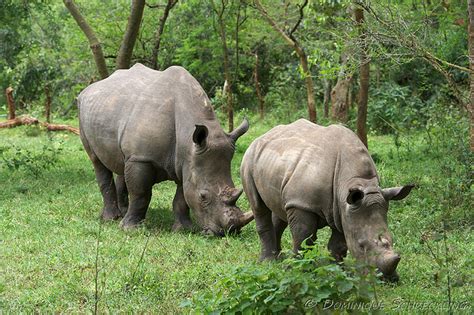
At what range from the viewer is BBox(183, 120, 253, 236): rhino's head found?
9984 millimetres

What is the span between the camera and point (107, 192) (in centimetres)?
1180

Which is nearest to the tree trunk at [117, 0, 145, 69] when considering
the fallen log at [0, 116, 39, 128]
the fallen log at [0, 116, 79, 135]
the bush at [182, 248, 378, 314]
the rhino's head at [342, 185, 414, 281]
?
the fallen log at [0, 116, 79, 135]

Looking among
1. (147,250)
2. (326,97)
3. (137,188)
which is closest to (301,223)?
(147,250)

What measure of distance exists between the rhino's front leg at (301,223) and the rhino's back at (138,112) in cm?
313

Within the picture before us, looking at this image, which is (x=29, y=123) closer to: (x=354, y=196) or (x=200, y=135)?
(x=200, y=135)

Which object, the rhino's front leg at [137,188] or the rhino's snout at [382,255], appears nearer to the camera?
the rhino's snout at [382,255]

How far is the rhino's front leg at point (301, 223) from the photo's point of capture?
7715 mm

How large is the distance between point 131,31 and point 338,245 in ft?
24.4

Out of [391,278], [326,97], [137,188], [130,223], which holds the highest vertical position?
[391,278]

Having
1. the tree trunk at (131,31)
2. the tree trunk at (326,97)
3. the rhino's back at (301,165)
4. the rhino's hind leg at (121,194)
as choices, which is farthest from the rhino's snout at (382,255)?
the tree trunk at (326,97)

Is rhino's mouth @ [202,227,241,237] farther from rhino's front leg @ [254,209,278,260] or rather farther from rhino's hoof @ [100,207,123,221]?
rhino's hoof @ [100,207,123,221]

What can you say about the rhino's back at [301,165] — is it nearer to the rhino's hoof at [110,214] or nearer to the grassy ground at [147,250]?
the grassy ground at [147,250]

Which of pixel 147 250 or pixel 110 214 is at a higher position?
pixel 147 250

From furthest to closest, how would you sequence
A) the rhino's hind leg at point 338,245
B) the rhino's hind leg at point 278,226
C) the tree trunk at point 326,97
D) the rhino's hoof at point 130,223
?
the tree trunk at point 326,97 → the rhino's hoof at point 130,223 → the rhino's hind leg at point 278,226 → the rhino's hind leg at point 338,245
